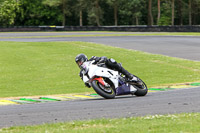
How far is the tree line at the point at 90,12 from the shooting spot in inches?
2766

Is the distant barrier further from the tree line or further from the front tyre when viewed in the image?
the front tyre

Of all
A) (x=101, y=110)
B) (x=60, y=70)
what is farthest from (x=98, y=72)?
(x=60, y=70)

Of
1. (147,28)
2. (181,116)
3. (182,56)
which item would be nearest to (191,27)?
(147,28)

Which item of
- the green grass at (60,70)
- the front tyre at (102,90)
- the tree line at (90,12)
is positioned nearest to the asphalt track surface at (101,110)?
the front tyre at (102,90)

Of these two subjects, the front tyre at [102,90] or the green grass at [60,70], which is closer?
the front tyre at [102,90]

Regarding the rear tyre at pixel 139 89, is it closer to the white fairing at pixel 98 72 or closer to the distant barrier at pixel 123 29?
the white fairing at pixel 98 72

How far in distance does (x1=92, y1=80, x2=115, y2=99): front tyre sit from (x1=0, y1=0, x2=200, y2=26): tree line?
58.6 meters

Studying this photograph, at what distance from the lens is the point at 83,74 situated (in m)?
11.2

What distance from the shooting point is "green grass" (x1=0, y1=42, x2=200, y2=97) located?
1578 centimetres

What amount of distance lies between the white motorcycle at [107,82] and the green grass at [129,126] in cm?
324

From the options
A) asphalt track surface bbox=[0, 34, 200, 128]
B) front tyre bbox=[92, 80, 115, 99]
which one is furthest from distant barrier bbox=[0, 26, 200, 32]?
asphalt track surface bbox=[0, 34, 200, 128]

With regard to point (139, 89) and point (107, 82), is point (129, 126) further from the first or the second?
point (139, 89)

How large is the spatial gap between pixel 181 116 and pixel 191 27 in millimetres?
40025

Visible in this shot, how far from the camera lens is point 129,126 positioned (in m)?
6.77
